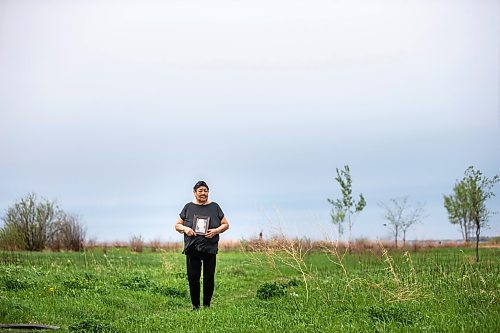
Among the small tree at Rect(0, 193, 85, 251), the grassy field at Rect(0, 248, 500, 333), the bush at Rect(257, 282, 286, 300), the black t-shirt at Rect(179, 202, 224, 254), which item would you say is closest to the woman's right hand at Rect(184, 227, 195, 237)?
the black t-shirt at Rect(179, 202, 224, 254)

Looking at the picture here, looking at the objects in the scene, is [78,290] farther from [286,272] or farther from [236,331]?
[286,272]

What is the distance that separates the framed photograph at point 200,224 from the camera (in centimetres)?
1091

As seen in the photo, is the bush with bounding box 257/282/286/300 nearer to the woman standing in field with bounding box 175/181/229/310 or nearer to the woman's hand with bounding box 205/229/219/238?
the woman standing in field with bounding box 175/181/229/310

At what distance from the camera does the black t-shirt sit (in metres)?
10.9

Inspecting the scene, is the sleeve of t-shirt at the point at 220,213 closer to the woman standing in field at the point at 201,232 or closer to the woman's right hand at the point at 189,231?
the woman standing in field at the point at 201,232

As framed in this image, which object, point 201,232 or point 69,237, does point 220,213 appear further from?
point 69,237

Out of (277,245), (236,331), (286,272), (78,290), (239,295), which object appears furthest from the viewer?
(286,272)

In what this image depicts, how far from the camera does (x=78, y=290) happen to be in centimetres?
1293

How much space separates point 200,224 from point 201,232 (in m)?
0.16

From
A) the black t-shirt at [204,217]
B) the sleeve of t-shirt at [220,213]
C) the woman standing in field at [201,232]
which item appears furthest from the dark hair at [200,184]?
the sleeve of t-shirt at [220,213]

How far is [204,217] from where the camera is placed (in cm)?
1101

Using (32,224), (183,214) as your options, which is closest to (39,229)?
(32,224)

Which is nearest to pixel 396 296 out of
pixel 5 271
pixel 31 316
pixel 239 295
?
pixel 239 295

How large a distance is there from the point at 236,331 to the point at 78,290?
19.2 feet
